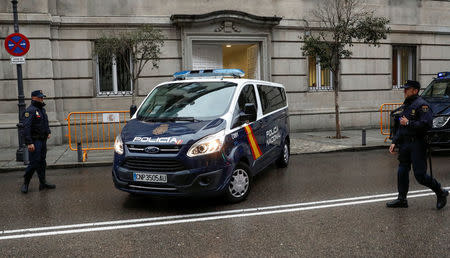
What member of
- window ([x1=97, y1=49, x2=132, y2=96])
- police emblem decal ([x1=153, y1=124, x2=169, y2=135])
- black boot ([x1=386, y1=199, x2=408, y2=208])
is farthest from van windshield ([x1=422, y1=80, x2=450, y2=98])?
window ([x1=97, y1=49, x2=132, y2=96])

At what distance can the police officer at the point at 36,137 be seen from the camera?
6883 millimetres

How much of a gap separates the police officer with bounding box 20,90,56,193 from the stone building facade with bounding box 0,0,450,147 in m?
6.08

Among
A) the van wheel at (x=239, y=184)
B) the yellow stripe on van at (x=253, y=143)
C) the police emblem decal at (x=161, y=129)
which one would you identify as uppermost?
the police emblem decal at (x=161, y=129)

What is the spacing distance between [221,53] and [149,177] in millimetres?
10650

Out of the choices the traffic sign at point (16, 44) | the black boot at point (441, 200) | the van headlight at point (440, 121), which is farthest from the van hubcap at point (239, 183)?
the traffic sign at point (16, 44)

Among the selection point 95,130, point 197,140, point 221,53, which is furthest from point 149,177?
point 221,53

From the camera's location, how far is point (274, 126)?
7699 millimetres

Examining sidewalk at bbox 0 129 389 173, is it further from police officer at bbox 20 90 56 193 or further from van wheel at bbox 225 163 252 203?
van wheel at bbox 225 163 252 203

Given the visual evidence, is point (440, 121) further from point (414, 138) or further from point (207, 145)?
point (207, 145)

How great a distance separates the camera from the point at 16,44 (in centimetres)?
977

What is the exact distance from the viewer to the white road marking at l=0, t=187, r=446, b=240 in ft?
15.7

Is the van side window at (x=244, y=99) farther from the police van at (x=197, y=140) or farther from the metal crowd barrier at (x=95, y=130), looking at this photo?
the metal crowd barrier at (x=95, y=130)

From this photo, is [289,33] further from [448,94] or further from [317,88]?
[448,94]

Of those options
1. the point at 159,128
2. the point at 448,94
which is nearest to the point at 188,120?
the point at 159,128
